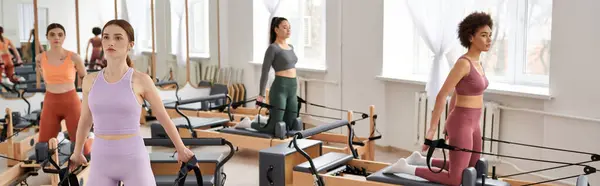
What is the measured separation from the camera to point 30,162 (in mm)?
4254

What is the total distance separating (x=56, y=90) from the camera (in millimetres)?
4469

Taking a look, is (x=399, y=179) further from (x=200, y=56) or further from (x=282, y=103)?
(x=200, y=56)

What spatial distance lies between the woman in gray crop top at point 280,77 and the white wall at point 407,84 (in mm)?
1055

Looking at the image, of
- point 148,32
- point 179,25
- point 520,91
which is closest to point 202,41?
point 179,25

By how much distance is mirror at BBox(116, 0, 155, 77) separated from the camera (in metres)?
7.65

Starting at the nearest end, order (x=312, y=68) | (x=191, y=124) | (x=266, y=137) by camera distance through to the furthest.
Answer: (x=266, y=137) → (x=191, y=124) → (x=312, y=68)

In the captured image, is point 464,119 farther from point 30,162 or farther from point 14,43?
point 14,43

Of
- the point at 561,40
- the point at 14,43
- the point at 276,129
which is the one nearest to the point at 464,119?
the point at 561,40

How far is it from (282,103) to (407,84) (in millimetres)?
1298

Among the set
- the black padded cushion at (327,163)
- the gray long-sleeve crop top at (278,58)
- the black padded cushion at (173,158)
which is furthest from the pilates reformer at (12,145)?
the black padded cushion at (327,163)

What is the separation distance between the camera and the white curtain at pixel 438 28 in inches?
204

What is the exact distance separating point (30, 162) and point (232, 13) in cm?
428

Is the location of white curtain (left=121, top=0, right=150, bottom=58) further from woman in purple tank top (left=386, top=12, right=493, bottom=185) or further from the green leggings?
woman in purple tank top (left=386, top=12, right=493, bottom=185)

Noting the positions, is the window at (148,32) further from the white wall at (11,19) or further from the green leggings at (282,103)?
the green leggings at (282,103)
